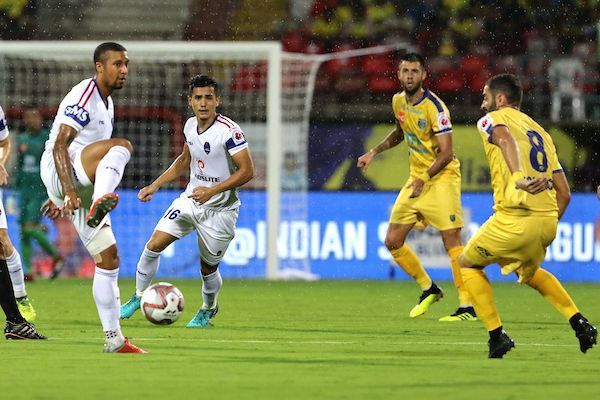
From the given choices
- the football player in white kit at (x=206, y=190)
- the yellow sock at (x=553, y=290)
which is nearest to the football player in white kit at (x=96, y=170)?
the football player in white kit at (x=206, y=190)

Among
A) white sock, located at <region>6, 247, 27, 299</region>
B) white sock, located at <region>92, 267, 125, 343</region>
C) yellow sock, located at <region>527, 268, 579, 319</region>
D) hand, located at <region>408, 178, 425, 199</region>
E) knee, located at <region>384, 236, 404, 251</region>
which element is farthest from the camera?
knee, located at <region>384, 236, 404, 251</region>

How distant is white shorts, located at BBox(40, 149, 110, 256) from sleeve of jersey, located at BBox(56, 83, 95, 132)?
0.21 m

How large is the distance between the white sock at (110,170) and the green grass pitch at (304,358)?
0.97 metres

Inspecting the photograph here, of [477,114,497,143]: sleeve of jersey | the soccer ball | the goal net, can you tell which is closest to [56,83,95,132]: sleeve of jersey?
the soccer ball

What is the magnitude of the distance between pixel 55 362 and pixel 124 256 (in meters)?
10.2

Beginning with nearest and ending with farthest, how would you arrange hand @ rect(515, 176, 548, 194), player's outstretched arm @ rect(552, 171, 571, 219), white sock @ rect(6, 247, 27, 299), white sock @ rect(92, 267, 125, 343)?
hand @ rect(515, 176, 548, 194)
white sock @ rect(92, 267, 125, 343)
player's outstretched arm @ rect(552, 171, 571, 219)
white sock @ rect(6, 247, 27, 299)

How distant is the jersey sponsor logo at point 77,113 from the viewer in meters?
7.84

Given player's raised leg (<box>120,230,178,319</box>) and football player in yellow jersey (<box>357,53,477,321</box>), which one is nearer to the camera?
player's raised leg (<box>120,230,178,319</box>)

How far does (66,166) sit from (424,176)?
4.20 meters

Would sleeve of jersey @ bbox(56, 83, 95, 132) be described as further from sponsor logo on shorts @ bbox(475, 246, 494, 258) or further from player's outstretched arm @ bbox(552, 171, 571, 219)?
player's outstretched arm @ bbox(552, 171, 571, 219)

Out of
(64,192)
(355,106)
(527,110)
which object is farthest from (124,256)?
(64,192)

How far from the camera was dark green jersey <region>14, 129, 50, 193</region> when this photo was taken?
1648 centimetres

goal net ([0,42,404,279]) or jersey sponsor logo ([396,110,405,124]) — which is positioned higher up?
jersey sponsor logo ([396,110,405,124])

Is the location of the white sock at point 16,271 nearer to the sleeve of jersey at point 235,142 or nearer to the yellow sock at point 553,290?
the sleeve of jersey at point 235,142
